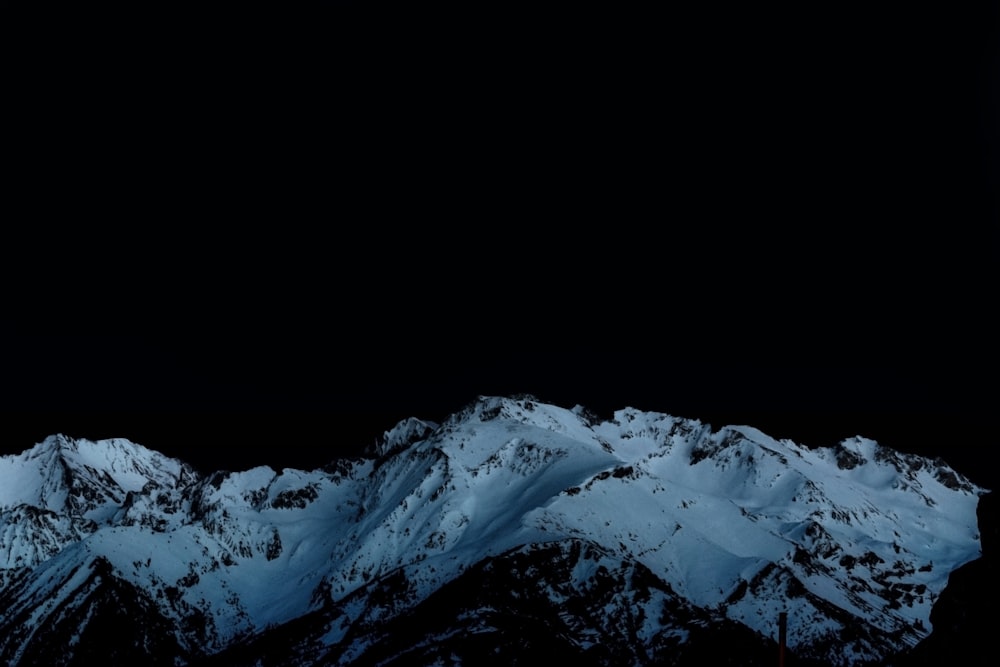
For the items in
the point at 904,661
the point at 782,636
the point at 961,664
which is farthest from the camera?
the point at 782,636

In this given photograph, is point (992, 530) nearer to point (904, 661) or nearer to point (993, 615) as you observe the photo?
point (993, 615)

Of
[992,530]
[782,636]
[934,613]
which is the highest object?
[992,530]

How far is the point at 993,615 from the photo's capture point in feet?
202

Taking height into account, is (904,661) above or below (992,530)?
below

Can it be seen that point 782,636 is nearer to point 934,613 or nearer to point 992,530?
point 934,613

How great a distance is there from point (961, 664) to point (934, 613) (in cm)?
694

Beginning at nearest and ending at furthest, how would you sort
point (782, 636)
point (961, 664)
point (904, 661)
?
point (961, 664) < point (904, 661) < point (782, 636)

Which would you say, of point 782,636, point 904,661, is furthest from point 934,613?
point 782,636

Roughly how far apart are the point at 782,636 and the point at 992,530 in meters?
21.2

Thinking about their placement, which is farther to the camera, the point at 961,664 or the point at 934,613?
the point at 934,613

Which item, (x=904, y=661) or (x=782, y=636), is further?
(x=782, y=636)

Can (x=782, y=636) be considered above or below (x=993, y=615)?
below

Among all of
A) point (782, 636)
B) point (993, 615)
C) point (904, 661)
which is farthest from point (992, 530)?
point (782, 636)

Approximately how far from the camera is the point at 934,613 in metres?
67.7
